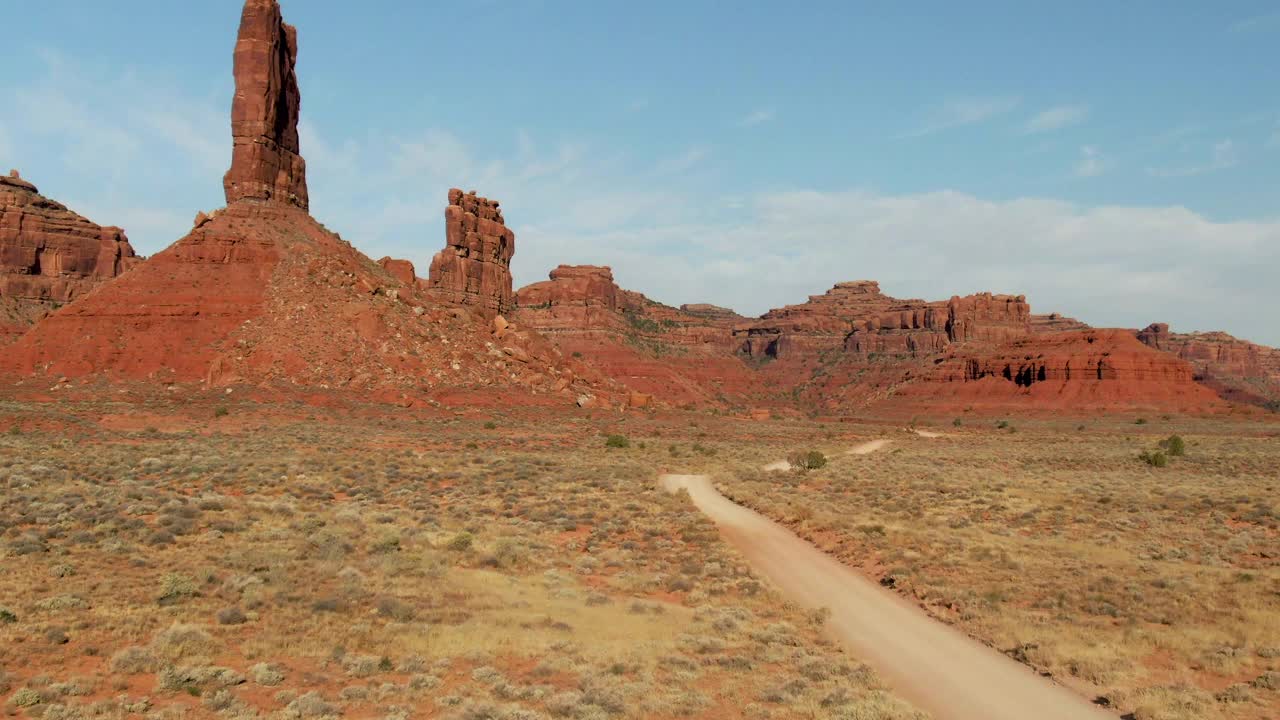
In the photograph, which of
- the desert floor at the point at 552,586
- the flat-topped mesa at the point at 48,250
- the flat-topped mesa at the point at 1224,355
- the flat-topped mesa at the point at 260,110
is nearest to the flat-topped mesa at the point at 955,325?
the flat-topped mesa at the point at 1224,355

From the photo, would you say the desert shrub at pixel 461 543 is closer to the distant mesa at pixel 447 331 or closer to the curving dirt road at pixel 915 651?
the curving dirt road at pixel 915 651

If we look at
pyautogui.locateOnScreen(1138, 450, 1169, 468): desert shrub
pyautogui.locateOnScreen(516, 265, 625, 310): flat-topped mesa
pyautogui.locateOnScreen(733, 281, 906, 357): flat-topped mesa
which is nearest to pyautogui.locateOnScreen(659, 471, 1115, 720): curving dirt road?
pyautogui.locateOnScreen(1138, 450, 1169, 468): desert shrub

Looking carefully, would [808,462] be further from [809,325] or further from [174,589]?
[809,325]

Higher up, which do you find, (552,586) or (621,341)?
(621,341)

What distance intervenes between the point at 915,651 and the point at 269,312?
55.7 m

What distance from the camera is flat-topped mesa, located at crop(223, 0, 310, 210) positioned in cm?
6281

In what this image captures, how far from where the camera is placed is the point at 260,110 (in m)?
62.8

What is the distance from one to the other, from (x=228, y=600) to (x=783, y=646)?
8.51 meters

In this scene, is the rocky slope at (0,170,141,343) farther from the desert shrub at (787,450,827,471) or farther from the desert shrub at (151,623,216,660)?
the desert shrub at (151,623,216,660)

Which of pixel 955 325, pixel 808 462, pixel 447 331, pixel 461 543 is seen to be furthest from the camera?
pixel 955 325

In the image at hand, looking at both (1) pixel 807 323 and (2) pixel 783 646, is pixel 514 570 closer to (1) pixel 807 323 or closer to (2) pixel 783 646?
(2) pixel 783 646

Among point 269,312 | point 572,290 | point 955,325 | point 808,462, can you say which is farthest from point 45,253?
point 955,325

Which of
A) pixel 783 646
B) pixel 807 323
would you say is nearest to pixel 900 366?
pixel 807 323

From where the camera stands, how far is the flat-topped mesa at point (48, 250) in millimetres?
90250
